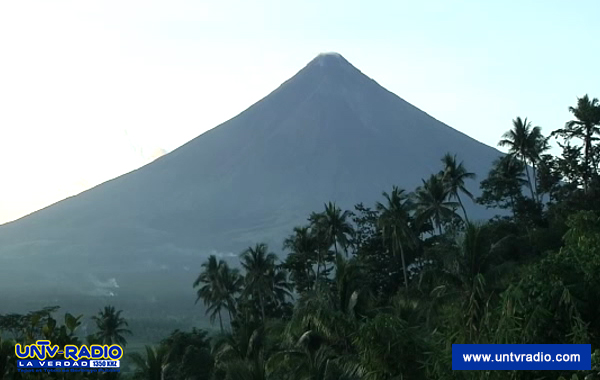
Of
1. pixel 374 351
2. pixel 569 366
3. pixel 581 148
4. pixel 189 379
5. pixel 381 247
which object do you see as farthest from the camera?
pixel 381 247

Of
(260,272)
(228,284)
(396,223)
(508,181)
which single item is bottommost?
(260,272)

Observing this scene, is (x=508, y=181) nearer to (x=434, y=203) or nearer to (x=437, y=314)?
(x=434, y=203)

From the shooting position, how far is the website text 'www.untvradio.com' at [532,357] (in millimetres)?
14469

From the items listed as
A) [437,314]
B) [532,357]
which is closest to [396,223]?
[437,314]

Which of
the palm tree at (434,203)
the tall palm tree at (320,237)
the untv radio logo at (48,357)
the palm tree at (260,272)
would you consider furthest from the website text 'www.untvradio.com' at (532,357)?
the palm tree at (260,272)

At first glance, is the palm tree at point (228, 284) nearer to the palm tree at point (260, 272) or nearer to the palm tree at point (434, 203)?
the palm tree at point (260, 272)

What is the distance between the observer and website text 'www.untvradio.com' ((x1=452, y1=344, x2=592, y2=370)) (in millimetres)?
14469

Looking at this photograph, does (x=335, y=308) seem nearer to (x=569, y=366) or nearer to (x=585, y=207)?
(x=569, y=366)

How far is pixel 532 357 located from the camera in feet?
49.0

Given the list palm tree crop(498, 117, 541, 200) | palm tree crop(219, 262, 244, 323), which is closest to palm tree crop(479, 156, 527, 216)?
palm tree crop(498, 117, 541, 200)

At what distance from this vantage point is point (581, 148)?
6128cm

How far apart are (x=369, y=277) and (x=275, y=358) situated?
4033 cm

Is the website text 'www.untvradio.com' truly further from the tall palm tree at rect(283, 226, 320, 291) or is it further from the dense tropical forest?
the tall palm tree at rect(283, 226, 320, 291)

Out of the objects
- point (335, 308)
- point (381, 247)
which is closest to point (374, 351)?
point (335, 308)
